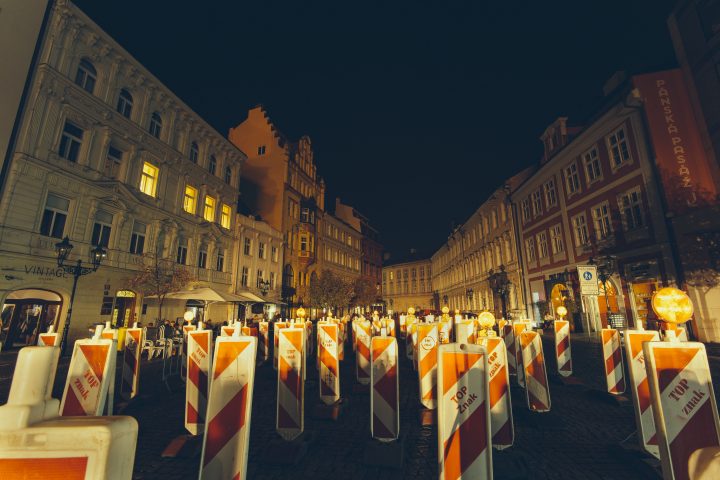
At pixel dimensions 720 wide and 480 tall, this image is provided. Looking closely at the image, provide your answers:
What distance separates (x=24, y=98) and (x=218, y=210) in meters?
12.4

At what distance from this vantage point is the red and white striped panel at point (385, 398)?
4.45m

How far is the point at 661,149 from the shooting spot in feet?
47.9

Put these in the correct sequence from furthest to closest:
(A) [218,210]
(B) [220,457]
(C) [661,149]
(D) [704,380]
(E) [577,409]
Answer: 1. (A) [218,210]
2. (C) [661,149]
3. (E) [577,409]
4. (B) [220,457]
5. (D) [704,380]

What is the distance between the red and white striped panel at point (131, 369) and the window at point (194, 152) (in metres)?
19.3

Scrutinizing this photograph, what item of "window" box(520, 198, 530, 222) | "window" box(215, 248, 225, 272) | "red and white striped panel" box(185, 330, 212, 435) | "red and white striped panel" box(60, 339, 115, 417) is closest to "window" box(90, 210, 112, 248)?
"window" box(215, 248, 225, 272)

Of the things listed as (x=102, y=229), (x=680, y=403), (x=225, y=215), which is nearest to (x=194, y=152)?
(x=225, y=215)

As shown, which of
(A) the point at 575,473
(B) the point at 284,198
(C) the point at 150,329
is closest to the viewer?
(A) the point at 575,473

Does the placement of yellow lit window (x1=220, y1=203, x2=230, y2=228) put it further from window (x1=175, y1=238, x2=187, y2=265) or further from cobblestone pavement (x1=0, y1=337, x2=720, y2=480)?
cobblestone pavement (x1=0, y1=337, x2=720, y2=480)

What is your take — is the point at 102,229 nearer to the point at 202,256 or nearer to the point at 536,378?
the point at 202,256

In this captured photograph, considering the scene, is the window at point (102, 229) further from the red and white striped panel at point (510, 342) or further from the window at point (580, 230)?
the window at point (580, 230)

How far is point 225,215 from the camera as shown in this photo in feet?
86.0

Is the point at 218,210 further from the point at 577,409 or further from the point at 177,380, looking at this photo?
the point at 577,409

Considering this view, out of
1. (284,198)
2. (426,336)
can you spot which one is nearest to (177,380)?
(426,336)

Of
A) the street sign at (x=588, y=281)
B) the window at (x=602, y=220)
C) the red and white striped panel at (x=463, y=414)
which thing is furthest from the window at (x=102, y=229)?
the window at (x=602, y=220)
